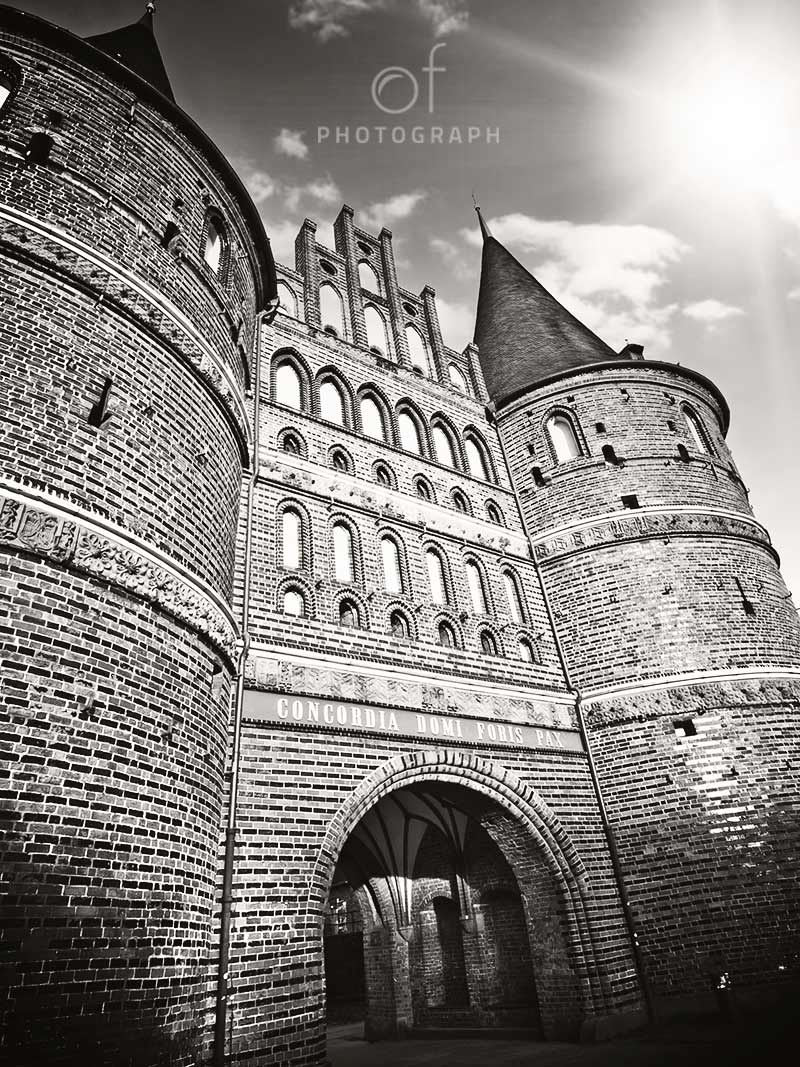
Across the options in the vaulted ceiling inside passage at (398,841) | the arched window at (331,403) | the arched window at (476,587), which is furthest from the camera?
the arched window at (331,403)

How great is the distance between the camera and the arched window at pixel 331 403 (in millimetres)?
12281

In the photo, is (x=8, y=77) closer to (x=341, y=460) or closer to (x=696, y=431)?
(x=341, y=460)

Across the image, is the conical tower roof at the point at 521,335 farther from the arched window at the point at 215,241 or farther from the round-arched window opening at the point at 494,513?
the arched window at the point at 215,241

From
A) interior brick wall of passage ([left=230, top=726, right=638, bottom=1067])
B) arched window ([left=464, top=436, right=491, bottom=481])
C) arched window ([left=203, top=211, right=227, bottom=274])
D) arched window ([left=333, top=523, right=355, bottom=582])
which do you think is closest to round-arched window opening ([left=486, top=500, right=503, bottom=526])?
arched window ([left=464, top=436, right=491, bottom=481])

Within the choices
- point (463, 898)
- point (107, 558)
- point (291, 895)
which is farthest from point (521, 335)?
point (291, 895)

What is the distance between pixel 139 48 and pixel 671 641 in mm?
14689

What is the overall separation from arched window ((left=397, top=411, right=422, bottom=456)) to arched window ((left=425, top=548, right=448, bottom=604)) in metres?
2.35

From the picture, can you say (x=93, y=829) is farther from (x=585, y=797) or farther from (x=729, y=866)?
(x=729, y=866)

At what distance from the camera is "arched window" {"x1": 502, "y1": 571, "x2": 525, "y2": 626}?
41.3ft

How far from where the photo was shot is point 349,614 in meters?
9.95

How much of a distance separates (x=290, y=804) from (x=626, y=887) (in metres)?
6.05

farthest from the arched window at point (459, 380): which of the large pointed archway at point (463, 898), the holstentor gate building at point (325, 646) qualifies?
the large pointed archway at point (463, 898)

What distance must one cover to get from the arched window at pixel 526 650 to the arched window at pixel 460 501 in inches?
111

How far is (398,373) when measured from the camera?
14148 mm
